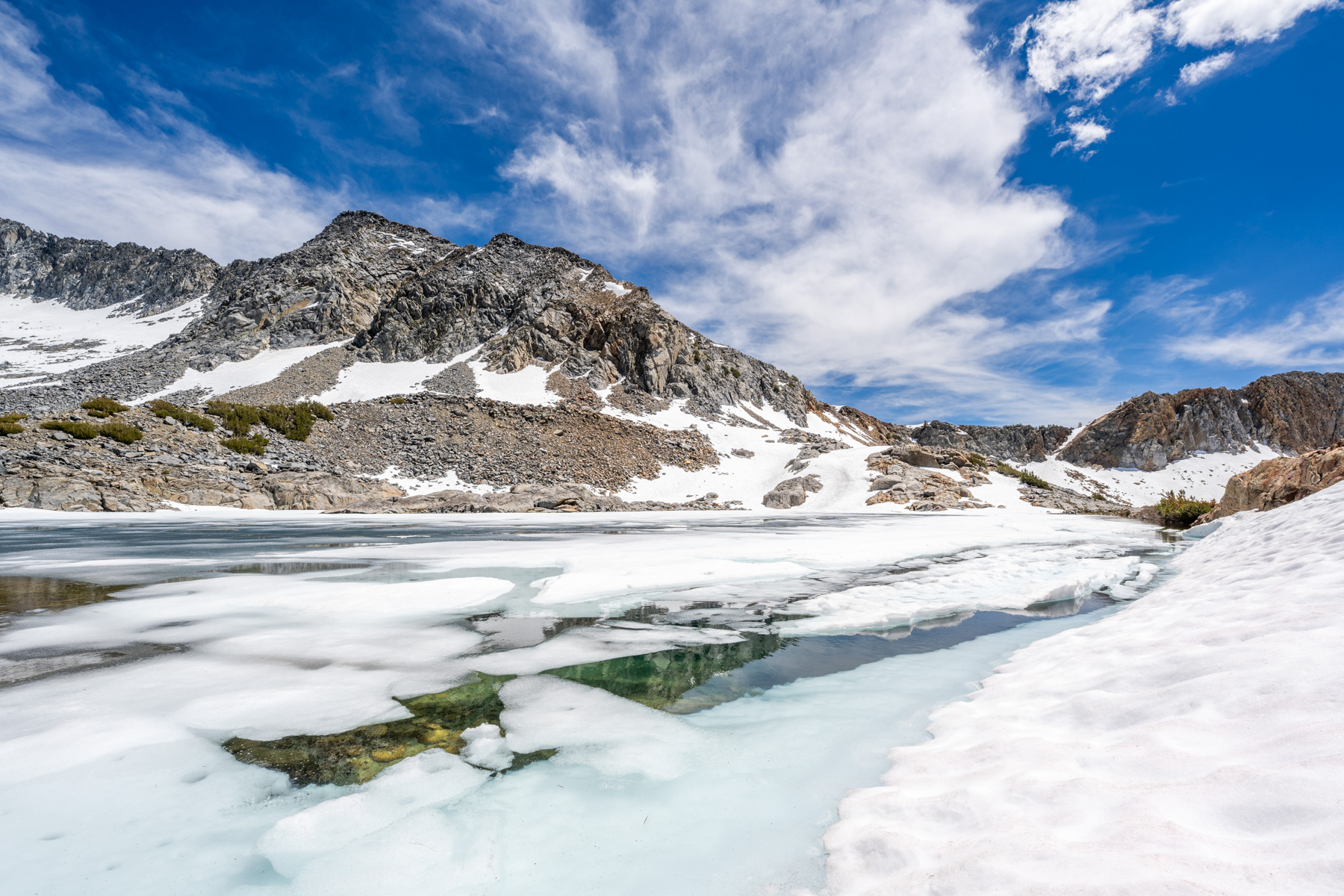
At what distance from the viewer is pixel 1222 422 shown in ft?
220

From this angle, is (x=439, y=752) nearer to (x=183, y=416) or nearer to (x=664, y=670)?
(x=664, y=670)

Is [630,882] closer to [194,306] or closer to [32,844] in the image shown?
[32,844]

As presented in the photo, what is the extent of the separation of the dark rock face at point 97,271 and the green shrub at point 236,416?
7805 centimetres

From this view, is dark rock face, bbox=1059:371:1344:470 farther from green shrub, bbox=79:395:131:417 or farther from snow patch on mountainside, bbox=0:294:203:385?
snow patch on mountainside, bbox=0:294:203:385

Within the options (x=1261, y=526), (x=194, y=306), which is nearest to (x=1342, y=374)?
(x=1261, y=526)

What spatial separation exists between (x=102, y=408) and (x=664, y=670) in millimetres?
32351

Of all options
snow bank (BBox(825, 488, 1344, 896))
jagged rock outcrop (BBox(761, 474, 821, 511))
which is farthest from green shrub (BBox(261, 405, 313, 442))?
snow bank (BBox(825, 488, 1344, 896))

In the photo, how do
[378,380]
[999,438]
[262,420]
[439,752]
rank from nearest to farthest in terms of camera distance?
[439,752]
[262,420]
[378,380]
[999,438]

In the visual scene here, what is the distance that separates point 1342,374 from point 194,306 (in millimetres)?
166712

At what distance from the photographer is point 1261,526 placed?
7.48 meters

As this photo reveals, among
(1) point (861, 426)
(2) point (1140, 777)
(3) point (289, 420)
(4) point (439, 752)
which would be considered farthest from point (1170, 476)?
(3) point (289, 420)

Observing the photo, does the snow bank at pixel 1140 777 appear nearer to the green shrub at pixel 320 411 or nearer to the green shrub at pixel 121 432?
the green shrub at pixel 121 432

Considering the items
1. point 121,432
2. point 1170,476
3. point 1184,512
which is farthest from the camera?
point 1170,476

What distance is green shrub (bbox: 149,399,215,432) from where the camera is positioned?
944 inches
